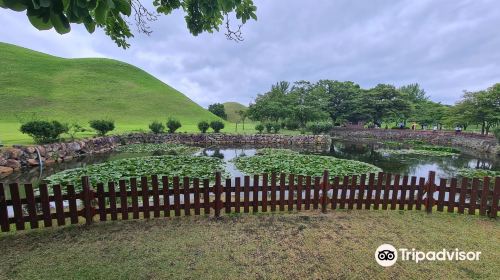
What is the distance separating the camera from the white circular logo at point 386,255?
9.99 ft

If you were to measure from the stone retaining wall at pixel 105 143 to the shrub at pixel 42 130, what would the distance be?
66 cm

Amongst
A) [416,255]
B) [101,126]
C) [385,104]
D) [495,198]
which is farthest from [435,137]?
[101,126]

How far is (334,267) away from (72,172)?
367 inches

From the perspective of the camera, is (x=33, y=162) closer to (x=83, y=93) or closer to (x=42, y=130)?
(x=42, y=130)

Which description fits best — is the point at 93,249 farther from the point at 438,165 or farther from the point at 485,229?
the point at 438,165

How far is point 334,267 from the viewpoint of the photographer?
9.50 ft

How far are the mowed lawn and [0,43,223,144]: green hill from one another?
22205 mm

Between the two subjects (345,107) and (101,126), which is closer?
(101,126)

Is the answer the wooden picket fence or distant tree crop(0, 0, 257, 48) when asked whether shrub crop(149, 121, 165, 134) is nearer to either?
the wooden picket fence

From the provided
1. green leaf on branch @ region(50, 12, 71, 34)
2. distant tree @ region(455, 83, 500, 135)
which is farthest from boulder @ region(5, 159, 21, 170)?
distant tree @ region(455, 83, 500, 135)

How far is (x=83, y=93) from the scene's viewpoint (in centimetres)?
3481

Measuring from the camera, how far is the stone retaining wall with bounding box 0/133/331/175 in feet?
32.7

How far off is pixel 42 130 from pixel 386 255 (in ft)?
49.0

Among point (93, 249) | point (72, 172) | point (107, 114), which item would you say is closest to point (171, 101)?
point (107, 114)
